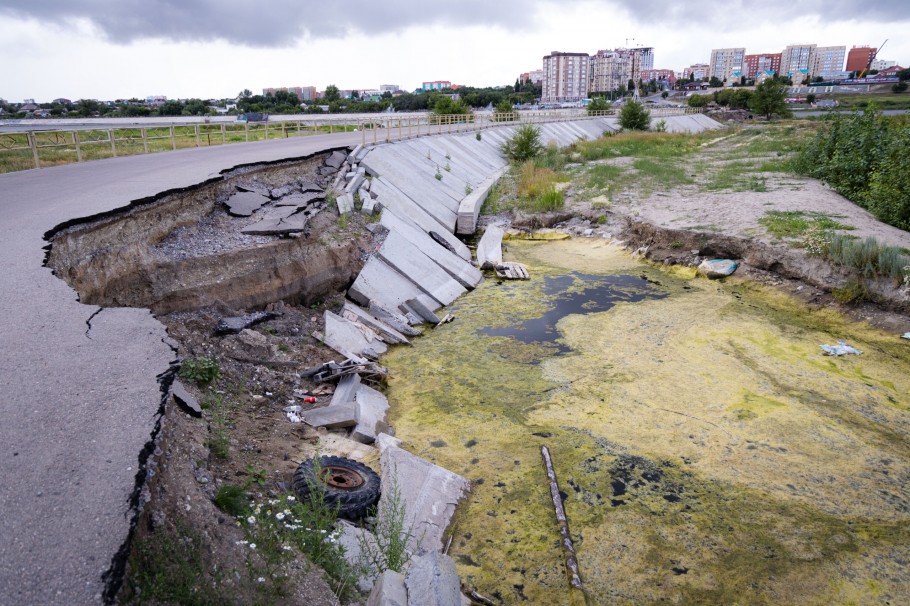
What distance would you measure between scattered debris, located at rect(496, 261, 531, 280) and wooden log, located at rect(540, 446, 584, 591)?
26.5ft

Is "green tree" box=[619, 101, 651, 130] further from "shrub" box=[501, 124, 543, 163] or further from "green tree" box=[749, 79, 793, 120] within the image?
"shrub" box=[501, 124, 543, 163]

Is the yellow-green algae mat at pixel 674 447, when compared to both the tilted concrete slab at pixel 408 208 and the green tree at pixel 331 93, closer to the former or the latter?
the tilted concrete slab at pixel 408 208

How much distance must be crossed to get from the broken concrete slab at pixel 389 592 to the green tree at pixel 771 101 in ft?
266

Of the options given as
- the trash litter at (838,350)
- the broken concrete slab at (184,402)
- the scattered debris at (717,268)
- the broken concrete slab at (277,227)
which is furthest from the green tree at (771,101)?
the broken concrete slab at (184,402)

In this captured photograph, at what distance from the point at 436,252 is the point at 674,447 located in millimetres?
8756

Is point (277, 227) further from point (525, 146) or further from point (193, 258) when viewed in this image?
point (525, 146)

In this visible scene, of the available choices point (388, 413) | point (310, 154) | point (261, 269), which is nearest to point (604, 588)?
point (388, 413)

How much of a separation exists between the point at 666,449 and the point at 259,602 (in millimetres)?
5509

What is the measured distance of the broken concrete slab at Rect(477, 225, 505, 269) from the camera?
15.7 m

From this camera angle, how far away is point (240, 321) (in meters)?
8.79

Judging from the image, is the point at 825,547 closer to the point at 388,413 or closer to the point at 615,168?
the point at 388,413

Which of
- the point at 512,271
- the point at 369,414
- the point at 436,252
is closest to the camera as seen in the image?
the point at 369,414

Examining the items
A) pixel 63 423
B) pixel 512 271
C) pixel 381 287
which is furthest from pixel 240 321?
pixel 512 271

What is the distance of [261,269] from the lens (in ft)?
33.1
